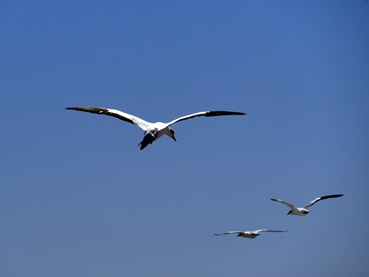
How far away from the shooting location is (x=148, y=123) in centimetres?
3095

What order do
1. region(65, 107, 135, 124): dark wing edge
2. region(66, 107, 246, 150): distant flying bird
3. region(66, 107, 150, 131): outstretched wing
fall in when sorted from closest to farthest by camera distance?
region(66, 107, 246, 150): distant flying bird < region(66, 107, 150, 131): outstretched wing < region(65, 107, 135, 124): dark wing edge

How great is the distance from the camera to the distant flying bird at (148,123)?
95.9ft

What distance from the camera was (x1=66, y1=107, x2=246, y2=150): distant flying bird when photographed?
95.9 ft

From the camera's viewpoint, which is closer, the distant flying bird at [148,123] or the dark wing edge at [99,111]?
the distant flying bird at [148,123]

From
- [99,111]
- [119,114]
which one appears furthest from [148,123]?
[99,111]

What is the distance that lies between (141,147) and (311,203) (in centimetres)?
2305

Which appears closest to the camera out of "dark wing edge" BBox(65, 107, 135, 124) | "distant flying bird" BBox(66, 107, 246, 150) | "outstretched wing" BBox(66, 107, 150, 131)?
"distant flying bird" BBox(66, 107, 246, 150)

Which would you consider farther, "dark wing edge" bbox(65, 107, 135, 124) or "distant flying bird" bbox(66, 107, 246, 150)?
"dark wing edge" bbox(65, 107, 135, 124)

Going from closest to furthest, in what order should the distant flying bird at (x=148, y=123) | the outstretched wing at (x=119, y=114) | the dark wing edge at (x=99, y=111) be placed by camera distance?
1. the distant flying bird at (x=148, y=123)
2. the outstretched wing at (x=119, y=114)
3. the dark wing edge at (x=99, y=111)

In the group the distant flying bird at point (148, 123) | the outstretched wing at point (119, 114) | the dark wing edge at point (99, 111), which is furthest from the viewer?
the dark wing edge at point (99, 111)

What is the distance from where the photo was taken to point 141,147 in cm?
2848

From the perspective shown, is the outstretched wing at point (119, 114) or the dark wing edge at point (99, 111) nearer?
the outstretched wing at point (119, 114)

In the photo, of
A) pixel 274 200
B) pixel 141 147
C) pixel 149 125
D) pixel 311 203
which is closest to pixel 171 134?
pixel 149 125

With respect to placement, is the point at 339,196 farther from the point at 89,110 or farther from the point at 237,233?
the point at 89,110
